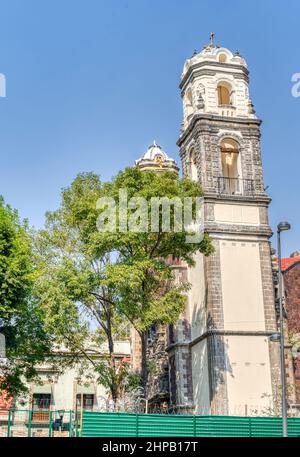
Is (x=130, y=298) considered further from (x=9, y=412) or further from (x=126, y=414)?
(x=9, y=412)

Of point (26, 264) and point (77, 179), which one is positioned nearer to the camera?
point (26, 264)

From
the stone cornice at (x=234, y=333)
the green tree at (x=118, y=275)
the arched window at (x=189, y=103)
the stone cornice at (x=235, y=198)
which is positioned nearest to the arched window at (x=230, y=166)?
the stone cornice at (x=235, y=198)

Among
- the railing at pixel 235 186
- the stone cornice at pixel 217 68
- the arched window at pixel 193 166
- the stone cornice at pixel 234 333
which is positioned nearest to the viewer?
the stone cornice at pixel 234 333

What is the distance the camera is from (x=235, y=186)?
31.5 m

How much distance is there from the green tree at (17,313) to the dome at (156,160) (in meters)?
18.1

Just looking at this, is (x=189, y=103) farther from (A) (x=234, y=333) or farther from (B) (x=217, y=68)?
(A) (x=234, y=333)

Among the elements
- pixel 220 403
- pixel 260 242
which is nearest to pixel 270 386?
pixel 220 403

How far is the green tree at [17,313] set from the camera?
24359 millimetres

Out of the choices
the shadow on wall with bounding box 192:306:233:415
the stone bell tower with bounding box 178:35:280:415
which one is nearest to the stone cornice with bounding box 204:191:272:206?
the stone bell tower with bounding box 178:35:280:415

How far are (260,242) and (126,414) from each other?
12.8m

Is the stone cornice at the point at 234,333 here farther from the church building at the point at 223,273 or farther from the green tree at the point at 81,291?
the green tree at the point at 81,291

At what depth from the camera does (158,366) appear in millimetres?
32031
